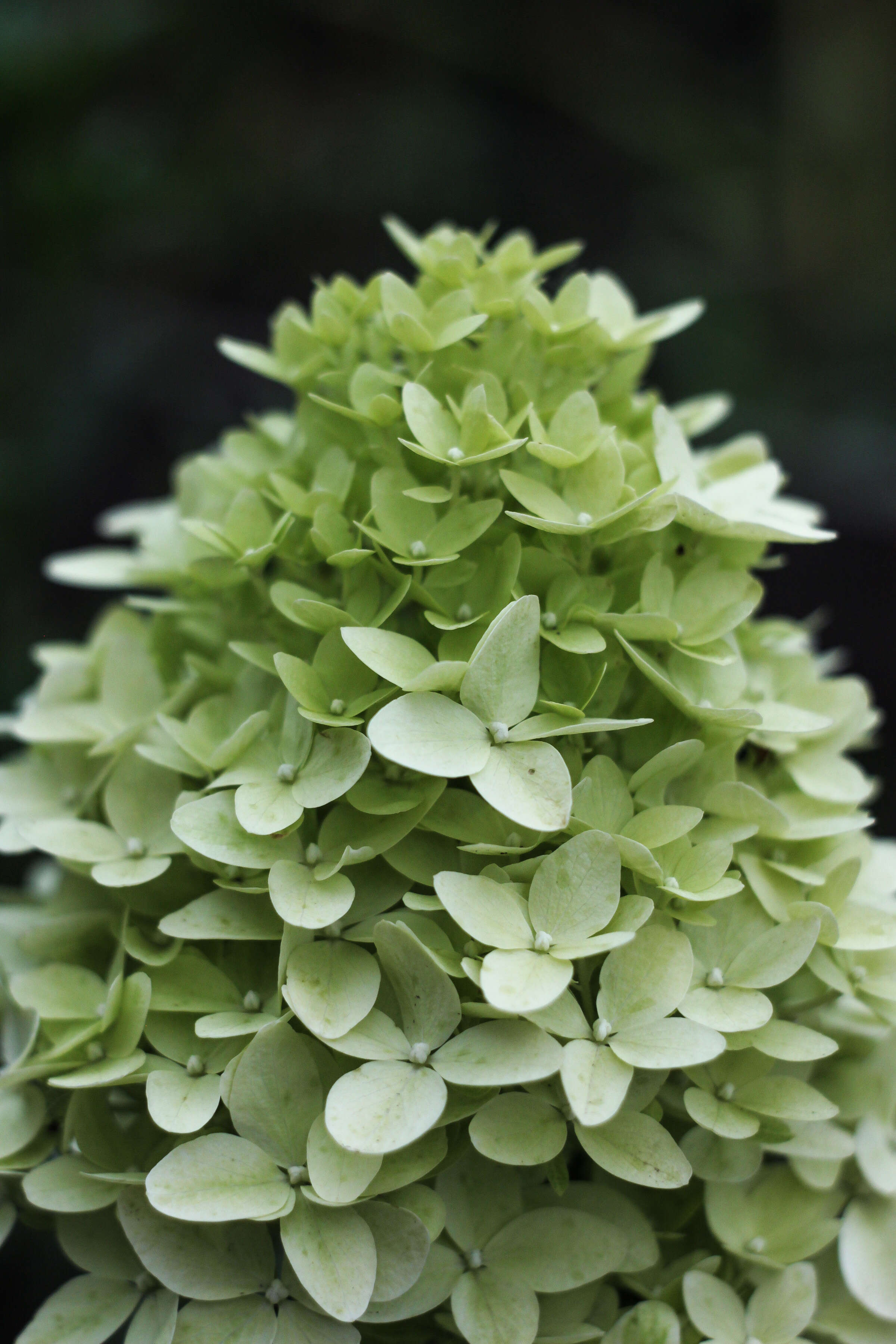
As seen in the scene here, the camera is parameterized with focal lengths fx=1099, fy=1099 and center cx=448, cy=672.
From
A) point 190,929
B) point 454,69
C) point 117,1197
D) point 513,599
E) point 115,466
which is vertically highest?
point 454,69

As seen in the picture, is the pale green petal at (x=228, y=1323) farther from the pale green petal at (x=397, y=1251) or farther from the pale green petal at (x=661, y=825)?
the pale green petal at (x=661, y=825)

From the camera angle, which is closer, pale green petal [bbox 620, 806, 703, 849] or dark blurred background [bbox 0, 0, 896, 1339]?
pale green petal [bbox 620, 806, 703, 849]

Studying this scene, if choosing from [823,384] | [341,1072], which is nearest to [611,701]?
[341,1072]

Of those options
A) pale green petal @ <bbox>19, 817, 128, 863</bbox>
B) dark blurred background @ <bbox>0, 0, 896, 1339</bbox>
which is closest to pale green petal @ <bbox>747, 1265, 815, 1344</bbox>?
pale green petal @ <bbox>19, 817, 128, 863</bbox>

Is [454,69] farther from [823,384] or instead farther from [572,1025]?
[572,1025]

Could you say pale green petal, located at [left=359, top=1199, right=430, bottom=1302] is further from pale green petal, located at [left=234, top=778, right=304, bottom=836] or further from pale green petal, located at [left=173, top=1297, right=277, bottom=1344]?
pale green petal, located at [left=234, top=778, right=304, bottom=836]

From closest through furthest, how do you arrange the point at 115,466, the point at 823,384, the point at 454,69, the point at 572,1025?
the point at 572,1025 < the point at 115,466 < the point at 823,384 < the point at 454,69

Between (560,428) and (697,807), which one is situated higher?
(560,428)
